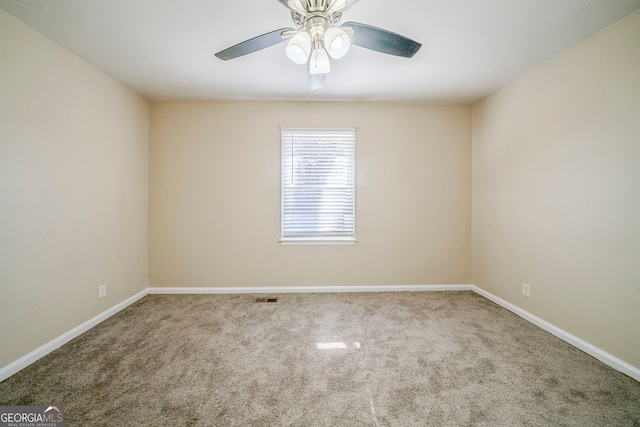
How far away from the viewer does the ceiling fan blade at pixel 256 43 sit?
58.5 inches

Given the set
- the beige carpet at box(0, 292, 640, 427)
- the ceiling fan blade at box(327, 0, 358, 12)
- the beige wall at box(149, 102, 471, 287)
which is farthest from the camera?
the beige wall at box(149, 102, 471, 287)

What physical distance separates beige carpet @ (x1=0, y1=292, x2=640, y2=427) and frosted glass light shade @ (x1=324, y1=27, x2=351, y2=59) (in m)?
2.04

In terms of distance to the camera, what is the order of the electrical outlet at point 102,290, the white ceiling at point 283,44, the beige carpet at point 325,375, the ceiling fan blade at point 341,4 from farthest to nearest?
the electrical outlet at point 102,290 → the white ceiling at point 283,44 → the beige carpet at point 325,375 → the ceiling fan blade at point 341,4

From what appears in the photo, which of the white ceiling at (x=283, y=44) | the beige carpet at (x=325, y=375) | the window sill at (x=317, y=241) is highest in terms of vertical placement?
the white ceiling at (x=283, y=44)

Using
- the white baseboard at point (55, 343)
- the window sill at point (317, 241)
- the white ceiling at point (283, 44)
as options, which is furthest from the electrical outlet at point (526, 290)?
the white baseboard at point (55, 343)

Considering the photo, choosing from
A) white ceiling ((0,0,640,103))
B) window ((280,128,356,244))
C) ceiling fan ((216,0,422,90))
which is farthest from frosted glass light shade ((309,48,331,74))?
window ((280,128,356,244))

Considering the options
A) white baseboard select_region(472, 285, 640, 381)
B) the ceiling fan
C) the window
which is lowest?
white baseboard select_region(472, 285, 640, 381)

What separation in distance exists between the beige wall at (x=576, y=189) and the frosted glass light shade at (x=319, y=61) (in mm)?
2151

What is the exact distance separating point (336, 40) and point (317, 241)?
2.40 m

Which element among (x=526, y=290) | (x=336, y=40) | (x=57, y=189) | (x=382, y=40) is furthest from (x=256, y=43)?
(x=526, y=290)

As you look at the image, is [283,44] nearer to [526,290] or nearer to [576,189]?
[576,189]

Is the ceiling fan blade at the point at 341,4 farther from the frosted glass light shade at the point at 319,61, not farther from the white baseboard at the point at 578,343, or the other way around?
the white baseboard at the point at 578,343

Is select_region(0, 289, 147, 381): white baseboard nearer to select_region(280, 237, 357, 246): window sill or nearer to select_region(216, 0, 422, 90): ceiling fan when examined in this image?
select_region(280, 237, 357, 246): window sill

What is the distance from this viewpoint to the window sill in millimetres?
3328
